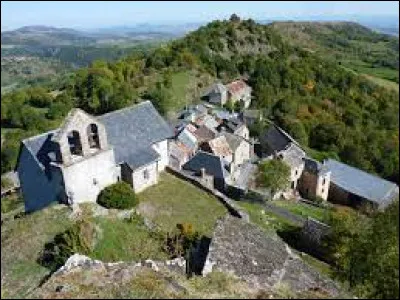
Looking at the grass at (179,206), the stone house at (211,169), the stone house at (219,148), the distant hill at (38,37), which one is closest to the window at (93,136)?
the grass at (179,206)

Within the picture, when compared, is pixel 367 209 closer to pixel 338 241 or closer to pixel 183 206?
pixel 338 241

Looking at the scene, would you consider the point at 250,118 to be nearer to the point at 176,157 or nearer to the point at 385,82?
the point at 176,157

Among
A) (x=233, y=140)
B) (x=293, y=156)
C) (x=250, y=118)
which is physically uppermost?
(x=233, y=140)

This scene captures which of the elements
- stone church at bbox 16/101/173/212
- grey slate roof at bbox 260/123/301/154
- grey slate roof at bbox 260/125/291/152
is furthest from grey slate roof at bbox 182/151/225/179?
grey slate roof at bbox 260/125/291/152

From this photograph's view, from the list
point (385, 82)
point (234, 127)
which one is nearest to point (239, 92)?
point (234, 127)

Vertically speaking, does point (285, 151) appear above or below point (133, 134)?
below

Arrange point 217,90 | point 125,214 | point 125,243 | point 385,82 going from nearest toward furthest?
point 125,243
point 125,214
point 217,90
point 385,82

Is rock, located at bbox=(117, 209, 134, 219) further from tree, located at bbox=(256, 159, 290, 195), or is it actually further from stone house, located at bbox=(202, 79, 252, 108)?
stone house, located at bbox=(202, 79, 252, 108)
